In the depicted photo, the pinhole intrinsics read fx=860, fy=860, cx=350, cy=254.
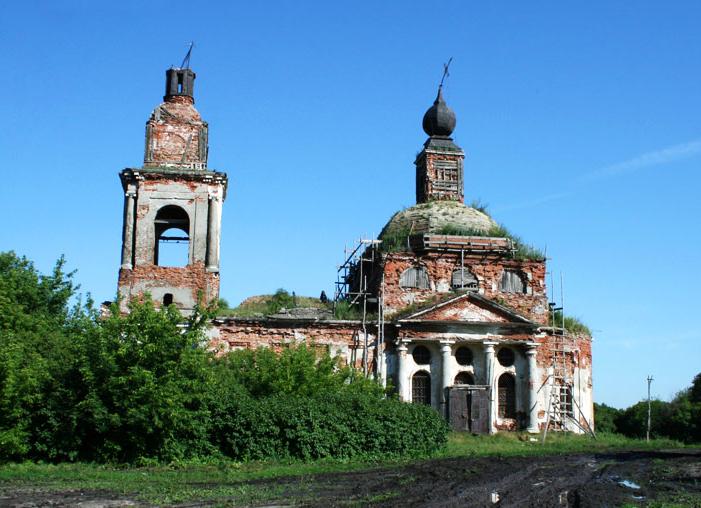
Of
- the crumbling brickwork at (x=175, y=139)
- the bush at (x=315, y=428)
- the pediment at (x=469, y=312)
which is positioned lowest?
the bush at (x=315, y=428)

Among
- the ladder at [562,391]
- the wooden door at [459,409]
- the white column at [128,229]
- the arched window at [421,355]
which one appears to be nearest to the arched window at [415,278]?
the arched window at [421,355]

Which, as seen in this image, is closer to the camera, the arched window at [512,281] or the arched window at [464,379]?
the arched window at [464,379]

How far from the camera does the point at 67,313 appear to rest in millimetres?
29297

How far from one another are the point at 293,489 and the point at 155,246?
58.1 ft

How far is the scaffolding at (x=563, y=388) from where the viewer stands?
3272 cm

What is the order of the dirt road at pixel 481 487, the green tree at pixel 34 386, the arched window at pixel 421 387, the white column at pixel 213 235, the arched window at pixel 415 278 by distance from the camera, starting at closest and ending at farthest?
the dirt road at pixel 481 487, the green tree at pixel 34 386, the white column at pixel 213 235, the arched window at pixel 421 387, the arched window at pixel 415 278

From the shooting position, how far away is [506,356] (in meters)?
33.3

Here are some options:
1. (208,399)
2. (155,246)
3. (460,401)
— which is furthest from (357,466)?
(155,246)

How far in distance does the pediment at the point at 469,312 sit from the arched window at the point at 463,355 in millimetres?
1361

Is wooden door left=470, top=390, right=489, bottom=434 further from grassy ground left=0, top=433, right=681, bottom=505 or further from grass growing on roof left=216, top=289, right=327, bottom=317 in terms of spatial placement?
grass growing on roof left=216, top=289, right=327, bottom=317

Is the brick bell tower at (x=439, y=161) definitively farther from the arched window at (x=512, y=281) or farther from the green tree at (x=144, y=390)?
the green tree at (x=144, y=390)

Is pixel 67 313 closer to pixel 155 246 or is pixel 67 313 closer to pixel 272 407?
pixel 155 246

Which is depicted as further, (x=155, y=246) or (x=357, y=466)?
(x=155, y=246)

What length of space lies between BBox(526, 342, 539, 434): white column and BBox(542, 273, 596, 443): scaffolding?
51 centimetres
